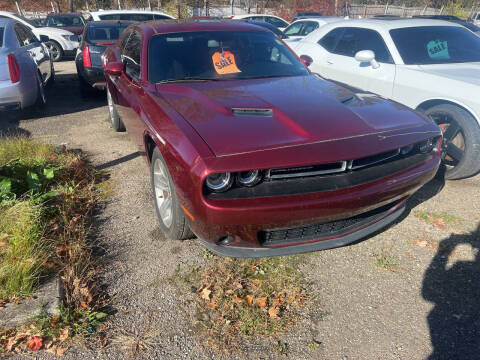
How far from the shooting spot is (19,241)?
2717 millimetres

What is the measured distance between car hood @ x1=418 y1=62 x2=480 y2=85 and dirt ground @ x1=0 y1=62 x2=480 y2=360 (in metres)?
1.23

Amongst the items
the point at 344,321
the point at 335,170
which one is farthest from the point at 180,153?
the point at 344,321

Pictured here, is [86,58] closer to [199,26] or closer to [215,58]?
[199,26]

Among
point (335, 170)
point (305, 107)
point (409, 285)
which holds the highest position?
point (305, 107)

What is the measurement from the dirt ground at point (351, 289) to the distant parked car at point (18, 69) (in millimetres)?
2930

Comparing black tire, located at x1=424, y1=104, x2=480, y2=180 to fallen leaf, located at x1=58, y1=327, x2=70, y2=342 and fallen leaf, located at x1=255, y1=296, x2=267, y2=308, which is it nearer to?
fallen leaf, located at x1=255, y1=296, x2=267, y2=308

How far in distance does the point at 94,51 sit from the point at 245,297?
20.6 feet

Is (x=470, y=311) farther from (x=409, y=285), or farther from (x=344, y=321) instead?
(x=344, y=321)

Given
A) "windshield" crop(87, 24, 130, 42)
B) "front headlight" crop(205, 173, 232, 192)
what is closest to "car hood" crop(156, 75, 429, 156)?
"front headlight" crop(205, 173, 232, 192)

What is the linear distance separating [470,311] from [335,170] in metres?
1.32

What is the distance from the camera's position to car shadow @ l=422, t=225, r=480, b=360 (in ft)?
7.25

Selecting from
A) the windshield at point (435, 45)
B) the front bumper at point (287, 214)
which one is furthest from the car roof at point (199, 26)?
the front bumper at point (287, 214)

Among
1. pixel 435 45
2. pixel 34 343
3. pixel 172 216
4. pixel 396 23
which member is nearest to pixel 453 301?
pixel 172 216

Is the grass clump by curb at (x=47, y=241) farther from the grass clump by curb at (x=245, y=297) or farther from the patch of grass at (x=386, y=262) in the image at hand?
the patch of grass at (x=386, y=262)
